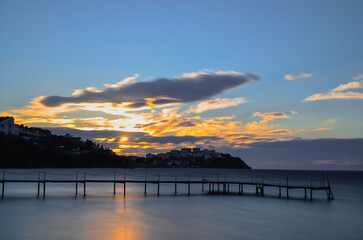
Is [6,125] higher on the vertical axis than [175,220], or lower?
higher

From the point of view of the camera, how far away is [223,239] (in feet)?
107

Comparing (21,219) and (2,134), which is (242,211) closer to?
(21,219)

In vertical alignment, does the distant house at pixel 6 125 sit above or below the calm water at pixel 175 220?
above

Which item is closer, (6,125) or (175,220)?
(175,220)

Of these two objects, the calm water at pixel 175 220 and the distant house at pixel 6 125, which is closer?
the calm water at pixel 175 220

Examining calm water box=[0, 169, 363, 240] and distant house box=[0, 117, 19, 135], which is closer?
calm water box=[0, 169, 363, 240]

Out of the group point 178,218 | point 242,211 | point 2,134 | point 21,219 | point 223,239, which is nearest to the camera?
point 223,239

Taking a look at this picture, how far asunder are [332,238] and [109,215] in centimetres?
2491

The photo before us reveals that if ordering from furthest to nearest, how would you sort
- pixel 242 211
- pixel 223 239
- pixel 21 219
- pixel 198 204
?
pixel 198 204 < pixel 242 211 < pixel 21 219 < pixel 223 239

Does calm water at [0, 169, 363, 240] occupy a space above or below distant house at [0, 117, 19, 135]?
below

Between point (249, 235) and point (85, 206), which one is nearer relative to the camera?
point (249, 235)

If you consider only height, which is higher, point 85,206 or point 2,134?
point 2,134

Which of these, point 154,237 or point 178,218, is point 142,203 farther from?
point 154,237

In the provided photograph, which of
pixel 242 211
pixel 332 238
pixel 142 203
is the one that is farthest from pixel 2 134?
pixel 332 238
